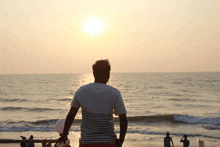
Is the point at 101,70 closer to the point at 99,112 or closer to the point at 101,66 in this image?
the point at 101,66

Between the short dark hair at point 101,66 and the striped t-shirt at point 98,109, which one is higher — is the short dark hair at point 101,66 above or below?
above

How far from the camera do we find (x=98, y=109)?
2.61 m

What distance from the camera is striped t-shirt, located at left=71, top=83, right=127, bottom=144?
259cm

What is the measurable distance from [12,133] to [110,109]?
22.6 metres

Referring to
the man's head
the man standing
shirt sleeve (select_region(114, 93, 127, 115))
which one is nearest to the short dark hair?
the man's head

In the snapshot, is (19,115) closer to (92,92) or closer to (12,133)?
(12,133)

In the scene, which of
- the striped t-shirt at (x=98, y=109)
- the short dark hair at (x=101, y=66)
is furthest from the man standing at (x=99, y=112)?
the short dark hair at (x=101, y=66)

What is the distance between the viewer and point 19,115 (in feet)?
111

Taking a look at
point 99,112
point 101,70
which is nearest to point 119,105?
point 99,112

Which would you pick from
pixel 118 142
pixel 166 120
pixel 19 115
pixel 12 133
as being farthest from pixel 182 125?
pixel 118 142

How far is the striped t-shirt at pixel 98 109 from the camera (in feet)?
8.50

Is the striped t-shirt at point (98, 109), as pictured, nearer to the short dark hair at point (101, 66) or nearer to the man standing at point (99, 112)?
the man standing at point (99, 112)

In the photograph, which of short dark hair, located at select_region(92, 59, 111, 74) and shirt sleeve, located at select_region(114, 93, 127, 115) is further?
short dark hair, located at select_region(92, 59, 111, 74)

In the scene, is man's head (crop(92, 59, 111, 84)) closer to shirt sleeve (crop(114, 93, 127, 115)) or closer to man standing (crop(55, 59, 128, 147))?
man standing (crop(55, 59, 128, 147))
